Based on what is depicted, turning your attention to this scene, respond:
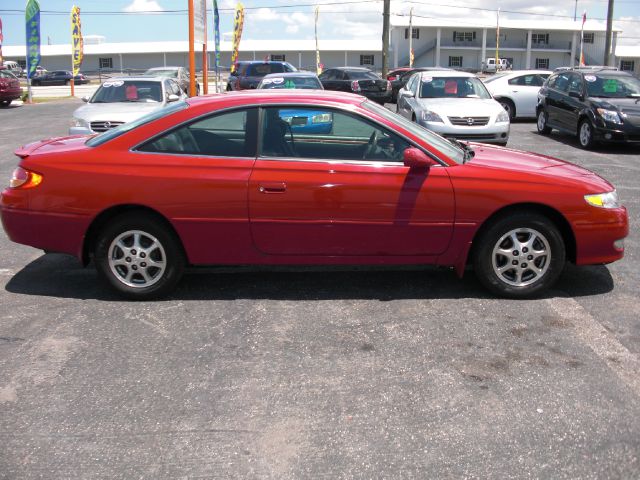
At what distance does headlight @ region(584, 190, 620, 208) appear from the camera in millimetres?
4904

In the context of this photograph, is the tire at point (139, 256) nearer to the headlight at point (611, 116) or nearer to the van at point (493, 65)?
the headlight at point (611, 116)

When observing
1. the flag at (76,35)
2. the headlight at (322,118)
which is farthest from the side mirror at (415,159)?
the flag at (76,35)

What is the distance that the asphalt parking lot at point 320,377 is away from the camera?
3.04 metres

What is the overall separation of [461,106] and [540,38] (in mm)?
66826

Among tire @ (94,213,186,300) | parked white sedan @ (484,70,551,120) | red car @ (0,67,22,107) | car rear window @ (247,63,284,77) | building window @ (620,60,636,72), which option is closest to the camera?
tire @ (94,213,186,300)

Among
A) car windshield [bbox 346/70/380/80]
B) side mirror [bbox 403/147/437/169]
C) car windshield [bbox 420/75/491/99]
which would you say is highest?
car windshield [bbox 346/70/380/80]

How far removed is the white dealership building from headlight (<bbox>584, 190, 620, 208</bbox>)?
216 feet

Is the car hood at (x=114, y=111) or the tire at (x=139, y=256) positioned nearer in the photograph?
the tire at (x=139, y=256)

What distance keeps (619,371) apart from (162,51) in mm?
68662

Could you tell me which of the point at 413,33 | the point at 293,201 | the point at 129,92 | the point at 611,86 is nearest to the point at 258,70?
the point at 129,92

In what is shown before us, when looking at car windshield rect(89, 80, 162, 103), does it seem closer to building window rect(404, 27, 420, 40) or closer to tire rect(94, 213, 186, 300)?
tire rect(94, 213, 186, 300)

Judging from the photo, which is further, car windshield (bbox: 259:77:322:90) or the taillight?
car windshield (bbox: 259:77:322:90)

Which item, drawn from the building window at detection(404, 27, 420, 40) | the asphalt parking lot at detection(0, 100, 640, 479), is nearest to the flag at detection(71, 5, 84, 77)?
the asphalt parking lot at detection(0, 100, 640, 479)

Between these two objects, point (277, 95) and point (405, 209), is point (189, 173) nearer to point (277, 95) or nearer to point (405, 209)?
point (277, 95)
